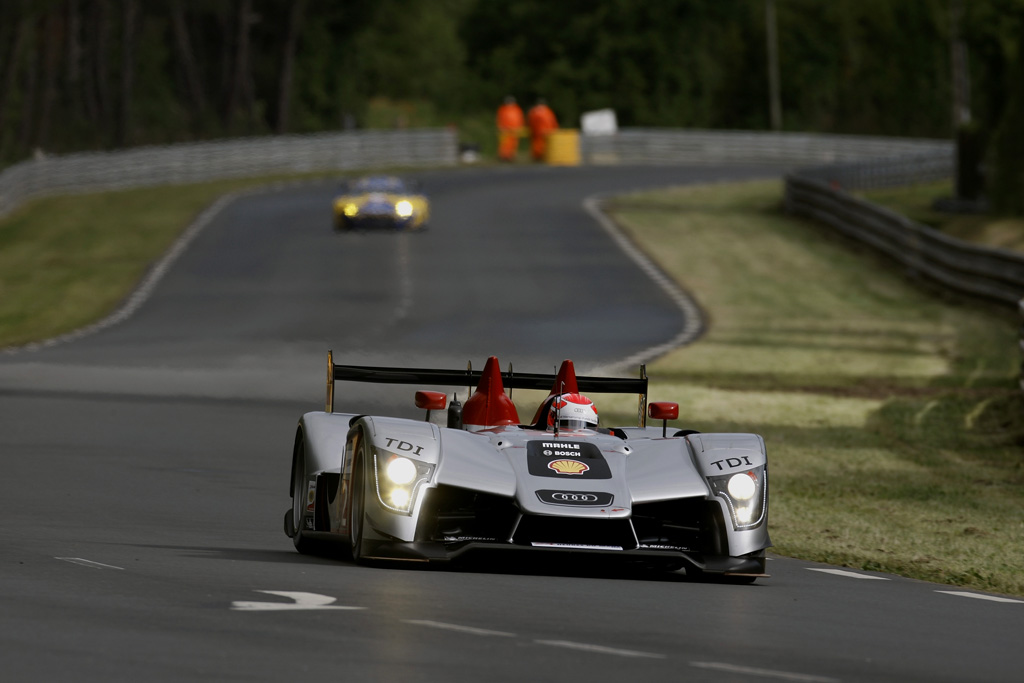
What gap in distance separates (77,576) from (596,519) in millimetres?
2440

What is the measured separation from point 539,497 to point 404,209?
32996mm

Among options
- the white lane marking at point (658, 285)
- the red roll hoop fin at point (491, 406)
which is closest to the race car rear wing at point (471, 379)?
the red roll hoop fin at point (491, 406)

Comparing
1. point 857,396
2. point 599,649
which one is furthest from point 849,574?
point 857,396

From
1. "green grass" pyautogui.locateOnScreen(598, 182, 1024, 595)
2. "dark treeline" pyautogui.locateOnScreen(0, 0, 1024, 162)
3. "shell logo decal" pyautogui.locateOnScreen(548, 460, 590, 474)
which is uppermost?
"dark treeline" pyautogui.locateOnScreen(0, 0, 1024, 162)

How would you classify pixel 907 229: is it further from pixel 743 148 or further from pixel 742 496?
pixel 743 148

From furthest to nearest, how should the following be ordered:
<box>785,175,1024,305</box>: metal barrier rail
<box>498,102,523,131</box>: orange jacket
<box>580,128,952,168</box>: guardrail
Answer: <box>580,128,952,168</box>: guardrail → <box>498,102,523,131</box>: orange jacket → <box>785,175,1024,305</box>: metal barrier rail

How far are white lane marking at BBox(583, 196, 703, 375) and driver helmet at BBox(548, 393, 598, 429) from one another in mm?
12131

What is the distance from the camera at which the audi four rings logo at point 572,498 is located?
353 inches

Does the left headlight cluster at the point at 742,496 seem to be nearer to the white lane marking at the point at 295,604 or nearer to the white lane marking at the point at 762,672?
the white lane marking at the point at 295,604

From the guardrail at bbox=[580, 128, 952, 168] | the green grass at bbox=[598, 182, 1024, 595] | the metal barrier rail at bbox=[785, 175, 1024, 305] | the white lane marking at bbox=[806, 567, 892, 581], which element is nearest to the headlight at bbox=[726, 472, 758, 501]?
the white lane marking at bbox=[806, 567, 892, 581]

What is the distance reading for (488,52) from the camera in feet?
354

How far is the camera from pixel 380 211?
41.6 metres

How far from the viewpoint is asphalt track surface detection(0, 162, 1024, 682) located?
6793 millimetres

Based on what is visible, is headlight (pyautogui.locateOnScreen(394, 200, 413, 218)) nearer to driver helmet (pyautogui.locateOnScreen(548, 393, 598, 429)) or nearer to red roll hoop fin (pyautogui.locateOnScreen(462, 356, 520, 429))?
red roll hoop fin (pyautogui.locateOnScreen(462, 356, 520, 429))
